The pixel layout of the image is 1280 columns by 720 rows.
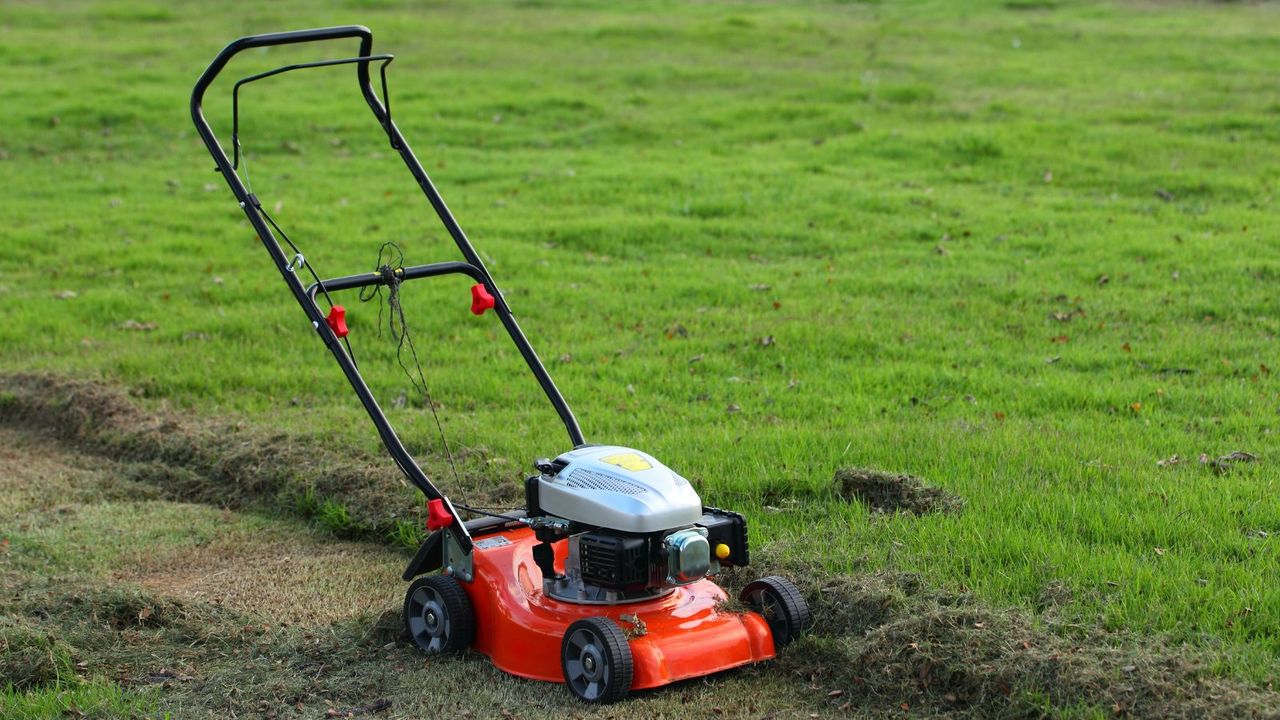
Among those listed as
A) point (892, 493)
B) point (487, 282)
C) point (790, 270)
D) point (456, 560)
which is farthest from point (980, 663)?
point (790, 270)

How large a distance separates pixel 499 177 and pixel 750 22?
37.6 feet

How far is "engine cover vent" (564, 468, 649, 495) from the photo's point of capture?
492 cm

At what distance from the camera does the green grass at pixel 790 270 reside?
250 inches

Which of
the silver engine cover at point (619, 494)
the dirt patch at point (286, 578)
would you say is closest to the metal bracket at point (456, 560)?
the silver engine cover at point (619, 494)

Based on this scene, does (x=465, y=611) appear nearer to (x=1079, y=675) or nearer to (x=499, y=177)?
(x=1079, y=675)

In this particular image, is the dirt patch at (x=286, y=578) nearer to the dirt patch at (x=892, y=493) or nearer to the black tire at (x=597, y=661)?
the black tire at (x=597, y=661)

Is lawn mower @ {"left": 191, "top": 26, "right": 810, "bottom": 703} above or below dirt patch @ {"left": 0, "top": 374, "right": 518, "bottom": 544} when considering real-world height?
above

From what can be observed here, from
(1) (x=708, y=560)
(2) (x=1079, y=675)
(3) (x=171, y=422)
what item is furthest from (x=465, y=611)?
(3) (x=171, y=422)

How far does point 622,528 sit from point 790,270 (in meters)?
6.54

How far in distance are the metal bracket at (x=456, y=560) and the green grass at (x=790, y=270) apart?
1424mm

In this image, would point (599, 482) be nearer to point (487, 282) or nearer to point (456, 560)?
point (456, 560)

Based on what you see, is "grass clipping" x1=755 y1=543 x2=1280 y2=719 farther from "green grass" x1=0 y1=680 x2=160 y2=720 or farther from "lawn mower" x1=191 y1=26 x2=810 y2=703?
"green grass" x1=0 y1=680 x2=160 y2=720

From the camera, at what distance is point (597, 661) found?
488 cm

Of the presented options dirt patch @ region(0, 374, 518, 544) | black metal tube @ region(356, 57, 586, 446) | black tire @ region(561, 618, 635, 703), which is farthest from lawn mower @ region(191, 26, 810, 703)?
dirt patch @ region(0, 374, 518, 544)
